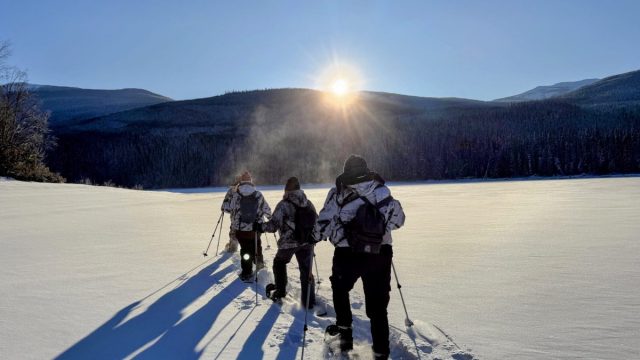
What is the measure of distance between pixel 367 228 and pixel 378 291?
2.50 feet

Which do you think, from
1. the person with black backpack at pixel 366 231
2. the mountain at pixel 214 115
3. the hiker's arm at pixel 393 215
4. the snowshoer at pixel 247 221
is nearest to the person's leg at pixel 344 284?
the person with black backpack at pixel 366 231

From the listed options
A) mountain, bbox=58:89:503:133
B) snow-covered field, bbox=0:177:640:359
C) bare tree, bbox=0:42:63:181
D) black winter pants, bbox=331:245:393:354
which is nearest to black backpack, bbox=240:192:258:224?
snow-covered field, bbox=0:177:640:359

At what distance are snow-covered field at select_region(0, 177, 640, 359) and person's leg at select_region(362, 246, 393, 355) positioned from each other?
1.68 feet

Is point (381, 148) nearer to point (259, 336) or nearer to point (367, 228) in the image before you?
point (259, 336)

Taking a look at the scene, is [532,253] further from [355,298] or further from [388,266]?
[388,266]

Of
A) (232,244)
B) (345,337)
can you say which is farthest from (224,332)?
(232,244)

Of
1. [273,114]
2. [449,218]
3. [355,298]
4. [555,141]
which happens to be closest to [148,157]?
[273,114]

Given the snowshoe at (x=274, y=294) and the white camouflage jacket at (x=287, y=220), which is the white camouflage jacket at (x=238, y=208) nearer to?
the white camouflage jacket at (x=287, y=220)

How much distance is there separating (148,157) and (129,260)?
13293 centimetres

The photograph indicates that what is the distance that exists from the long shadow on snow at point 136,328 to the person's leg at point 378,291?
211 cm

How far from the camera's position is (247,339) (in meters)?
5.52

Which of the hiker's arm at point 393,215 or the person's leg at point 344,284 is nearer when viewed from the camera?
the hiker's arm at point 393,215

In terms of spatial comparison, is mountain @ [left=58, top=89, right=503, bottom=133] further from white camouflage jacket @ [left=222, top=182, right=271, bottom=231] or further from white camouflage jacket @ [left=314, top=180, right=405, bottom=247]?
white camouflage jacket @ [left=314, top=180, right=405, bottom=247]

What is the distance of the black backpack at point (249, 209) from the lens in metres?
8.85
